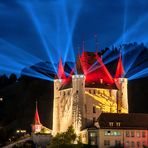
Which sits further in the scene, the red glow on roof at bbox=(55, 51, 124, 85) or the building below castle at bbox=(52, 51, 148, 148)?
the red glow on roof at bbox=(55, 51, 124, 85)

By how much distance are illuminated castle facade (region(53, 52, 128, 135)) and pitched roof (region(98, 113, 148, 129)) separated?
602cm

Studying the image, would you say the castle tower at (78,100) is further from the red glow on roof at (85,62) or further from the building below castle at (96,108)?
the red glow on roof at (85,62)

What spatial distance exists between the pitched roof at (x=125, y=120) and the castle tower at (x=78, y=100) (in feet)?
21.3

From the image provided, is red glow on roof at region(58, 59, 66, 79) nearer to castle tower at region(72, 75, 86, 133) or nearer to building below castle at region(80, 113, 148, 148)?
castle tower at region(72, 75, 86, 133)

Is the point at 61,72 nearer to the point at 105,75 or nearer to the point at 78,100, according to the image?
the point at 105,75

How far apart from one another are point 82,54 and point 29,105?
6017 centimetres

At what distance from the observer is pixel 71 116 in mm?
105938

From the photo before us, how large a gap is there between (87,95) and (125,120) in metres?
10.5

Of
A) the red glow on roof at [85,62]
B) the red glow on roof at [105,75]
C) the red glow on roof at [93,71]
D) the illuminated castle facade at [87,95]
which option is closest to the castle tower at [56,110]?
the illuminated castle facade at [87,95]

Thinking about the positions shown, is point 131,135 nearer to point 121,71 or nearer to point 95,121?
point 95,121

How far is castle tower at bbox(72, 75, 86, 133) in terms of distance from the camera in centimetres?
10288

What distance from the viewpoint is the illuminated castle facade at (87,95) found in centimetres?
10375

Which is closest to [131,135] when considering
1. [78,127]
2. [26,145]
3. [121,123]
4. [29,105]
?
[121,123]

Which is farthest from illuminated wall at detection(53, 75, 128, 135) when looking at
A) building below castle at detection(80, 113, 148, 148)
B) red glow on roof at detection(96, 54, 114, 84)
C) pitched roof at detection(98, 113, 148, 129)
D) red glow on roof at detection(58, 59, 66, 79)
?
pitched roof at detection(98, 113, 148, 129)
